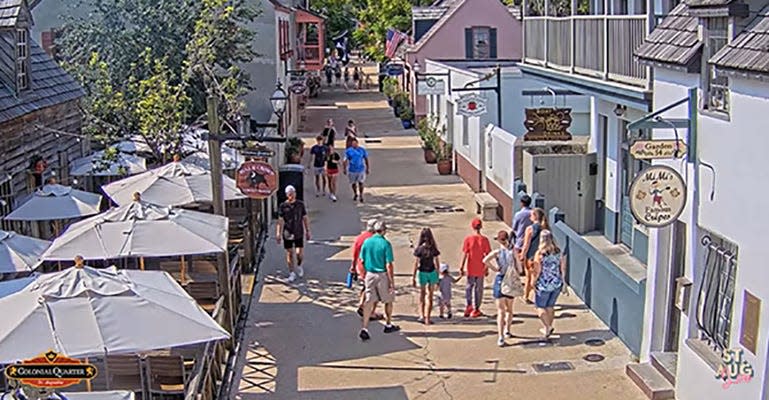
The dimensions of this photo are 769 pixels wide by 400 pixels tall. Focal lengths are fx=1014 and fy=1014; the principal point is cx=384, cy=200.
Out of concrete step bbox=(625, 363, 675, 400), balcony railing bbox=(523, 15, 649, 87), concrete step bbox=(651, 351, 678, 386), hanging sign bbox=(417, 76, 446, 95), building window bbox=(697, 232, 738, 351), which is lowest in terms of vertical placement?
concrete step bbox=(625, 363, 675, 400)

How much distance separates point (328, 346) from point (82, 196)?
5716 mm

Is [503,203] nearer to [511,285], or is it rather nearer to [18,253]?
[511,285]

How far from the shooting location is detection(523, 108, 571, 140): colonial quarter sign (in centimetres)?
1944

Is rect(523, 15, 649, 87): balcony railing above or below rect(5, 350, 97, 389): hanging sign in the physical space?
above

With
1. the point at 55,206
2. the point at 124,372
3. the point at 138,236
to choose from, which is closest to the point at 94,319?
the point at 124,372

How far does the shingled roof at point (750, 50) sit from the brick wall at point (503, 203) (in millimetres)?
11440

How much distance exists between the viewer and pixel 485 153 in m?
24.5

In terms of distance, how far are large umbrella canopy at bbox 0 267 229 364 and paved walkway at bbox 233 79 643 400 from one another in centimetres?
251

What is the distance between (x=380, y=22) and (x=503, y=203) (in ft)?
118

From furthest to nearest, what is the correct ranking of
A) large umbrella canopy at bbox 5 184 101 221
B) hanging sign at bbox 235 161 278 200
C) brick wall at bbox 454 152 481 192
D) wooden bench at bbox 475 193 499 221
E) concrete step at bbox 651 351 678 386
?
brick wall at bbox 454 152 481 192 < wooden bench at bbox 475 193 499 221 < hanging sign at bbox 235 161 278 200 < large umbrella canopy at bbox 5 184 101 221 < concrete step at bbox 651 351 678 386

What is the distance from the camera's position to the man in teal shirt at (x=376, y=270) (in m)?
13.7

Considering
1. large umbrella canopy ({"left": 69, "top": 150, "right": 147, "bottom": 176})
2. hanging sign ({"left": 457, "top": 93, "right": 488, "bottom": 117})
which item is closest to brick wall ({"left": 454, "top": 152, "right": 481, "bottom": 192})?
hanging sign ({"left": 457, "top": 93, "right": 488, "bottom": 117})

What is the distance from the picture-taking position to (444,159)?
2945 cm

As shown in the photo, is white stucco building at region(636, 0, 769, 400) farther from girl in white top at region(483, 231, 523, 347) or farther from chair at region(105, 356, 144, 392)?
chair at region(105, 356, 144, 392)
